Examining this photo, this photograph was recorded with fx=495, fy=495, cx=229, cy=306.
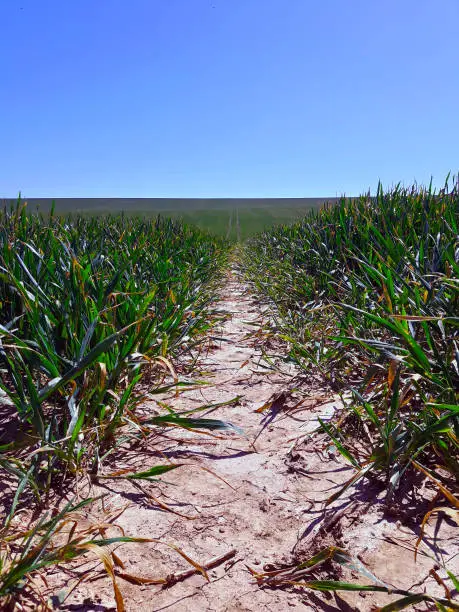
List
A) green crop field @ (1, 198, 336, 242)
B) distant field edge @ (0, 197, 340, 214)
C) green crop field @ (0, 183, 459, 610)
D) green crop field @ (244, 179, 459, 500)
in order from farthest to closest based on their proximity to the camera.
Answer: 1. distant field edge @ (0, 197, 340, 214)
2. green crop field @ (1, 198, 336, 242)
3. green crop field @ (244, 179, 459, 500)
4. green crop field @ (0, 183, 459, 610)

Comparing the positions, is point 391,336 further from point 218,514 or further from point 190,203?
point 190,203

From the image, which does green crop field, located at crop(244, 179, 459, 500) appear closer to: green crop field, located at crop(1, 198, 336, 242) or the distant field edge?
green crop field, located at crop(1, 198, 336, 242)

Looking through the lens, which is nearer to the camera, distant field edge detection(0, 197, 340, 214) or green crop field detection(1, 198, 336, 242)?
green crop field detection(1, 198, 336, 242)

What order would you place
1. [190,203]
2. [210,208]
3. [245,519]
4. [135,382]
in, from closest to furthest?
[245,519]
[135,382]
[210,208]
[190,203]

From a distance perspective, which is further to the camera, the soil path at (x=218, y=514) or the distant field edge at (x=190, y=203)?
the distant field edge at (x=190, y=203)

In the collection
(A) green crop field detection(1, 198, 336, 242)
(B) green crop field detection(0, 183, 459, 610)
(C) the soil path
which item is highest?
(A) green crop field detection(1, 198, 336, 242)

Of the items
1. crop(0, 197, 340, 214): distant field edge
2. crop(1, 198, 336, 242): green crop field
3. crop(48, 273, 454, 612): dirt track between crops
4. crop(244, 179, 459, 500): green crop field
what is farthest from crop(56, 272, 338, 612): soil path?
crop(0, 197, 340, 214): distant field edge

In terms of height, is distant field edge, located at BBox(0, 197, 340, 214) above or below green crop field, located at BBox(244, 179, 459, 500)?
above

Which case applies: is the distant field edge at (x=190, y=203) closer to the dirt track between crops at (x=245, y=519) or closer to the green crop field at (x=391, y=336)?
the green crop field at (x=391, y=336)

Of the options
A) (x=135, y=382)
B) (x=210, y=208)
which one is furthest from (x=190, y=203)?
(x=135, y=382)

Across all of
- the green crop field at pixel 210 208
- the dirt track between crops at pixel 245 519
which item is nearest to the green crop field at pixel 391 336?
the dirt track between crops at pixel 245 519

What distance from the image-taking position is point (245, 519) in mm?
1243

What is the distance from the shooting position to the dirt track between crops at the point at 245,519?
38.1 inches

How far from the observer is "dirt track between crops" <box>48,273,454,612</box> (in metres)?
0.97
